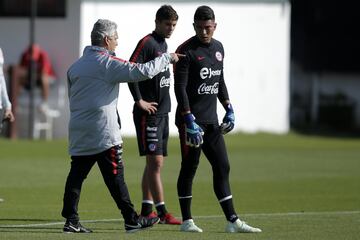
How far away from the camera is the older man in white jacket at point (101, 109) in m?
11.9

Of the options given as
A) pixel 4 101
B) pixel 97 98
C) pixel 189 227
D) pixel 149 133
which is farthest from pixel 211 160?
pixel 4 101

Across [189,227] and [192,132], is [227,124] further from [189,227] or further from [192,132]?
[189,227]

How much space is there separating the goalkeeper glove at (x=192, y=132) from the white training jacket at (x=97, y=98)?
62 cm

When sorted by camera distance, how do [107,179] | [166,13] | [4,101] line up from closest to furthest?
[107,179] < [166,13] < [4,101]

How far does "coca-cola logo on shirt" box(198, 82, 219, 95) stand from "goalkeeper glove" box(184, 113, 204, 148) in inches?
15.6

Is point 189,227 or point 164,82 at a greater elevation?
point 164,82

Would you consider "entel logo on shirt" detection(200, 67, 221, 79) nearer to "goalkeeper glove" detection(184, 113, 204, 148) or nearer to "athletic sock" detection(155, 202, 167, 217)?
"goalkeeper glove" detection(184, 113, 204, 148)

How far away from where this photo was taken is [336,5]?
40.1 m

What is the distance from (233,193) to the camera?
17234 mm

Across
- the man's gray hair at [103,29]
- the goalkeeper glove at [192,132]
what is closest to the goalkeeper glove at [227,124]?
A: the goalkeeper glove at [192,132]

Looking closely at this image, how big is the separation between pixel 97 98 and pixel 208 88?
1.26 meters

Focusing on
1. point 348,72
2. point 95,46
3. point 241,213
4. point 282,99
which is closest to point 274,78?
point 282,99

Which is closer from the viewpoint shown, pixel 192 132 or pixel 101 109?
pixel 101 109

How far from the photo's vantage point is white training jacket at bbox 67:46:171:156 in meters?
11.9
